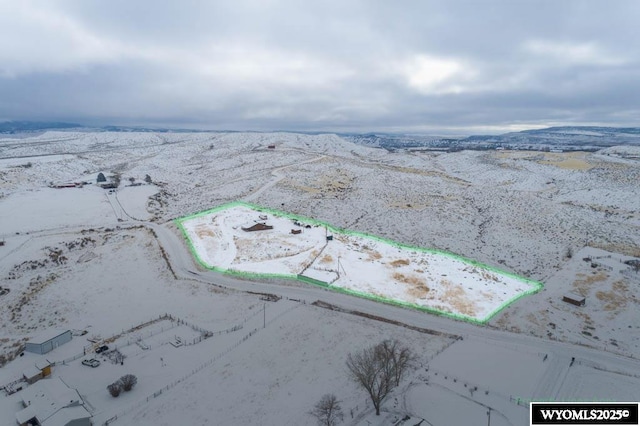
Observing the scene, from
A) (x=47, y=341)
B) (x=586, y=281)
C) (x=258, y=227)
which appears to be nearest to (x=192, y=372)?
(x=47, y=341)

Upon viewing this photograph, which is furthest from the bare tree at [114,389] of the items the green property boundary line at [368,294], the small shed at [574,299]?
the small shed at [574,299]

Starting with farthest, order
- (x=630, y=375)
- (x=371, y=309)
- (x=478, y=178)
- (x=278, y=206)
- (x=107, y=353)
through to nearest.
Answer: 1. (x=478, y=178)
2. (x=278, y=206)
3. (x=371, y=309)
4. (x=107, y=353)
5. (x=630, y=375)

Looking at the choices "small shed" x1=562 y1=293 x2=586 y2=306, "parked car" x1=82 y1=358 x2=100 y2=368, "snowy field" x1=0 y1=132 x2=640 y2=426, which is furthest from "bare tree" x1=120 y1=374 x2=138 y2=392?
"small shed" x1=562 y1=293 x2=586 y2=306

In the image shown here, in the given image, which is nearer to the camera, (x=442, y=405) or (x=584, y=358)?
(x=442, y=405)

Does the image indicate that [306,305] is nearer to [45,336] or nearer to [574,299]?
[45,336]

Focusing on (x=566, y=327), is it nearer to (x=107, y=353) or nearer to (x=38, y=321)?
(x=107, y=353)

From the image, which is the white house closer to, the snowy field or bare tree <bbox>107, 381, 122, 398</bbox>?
the snowy field

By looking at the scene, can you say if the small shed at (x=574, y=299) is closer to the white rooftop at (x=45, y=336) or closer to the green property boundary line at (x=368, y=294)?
the green property boundary line at (x=368, y=294)

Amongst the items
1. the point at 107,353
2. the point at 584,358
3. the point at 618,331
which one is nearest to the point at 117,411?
the point at 107,353
